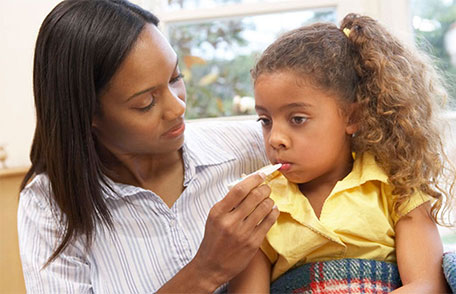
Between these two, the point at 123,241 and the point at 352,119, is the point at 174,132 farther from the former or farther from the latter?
the point at 352,119

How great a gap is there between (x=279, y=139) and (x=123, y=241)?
49 centimetres

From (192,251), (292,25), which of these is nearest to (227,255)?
(192,251)

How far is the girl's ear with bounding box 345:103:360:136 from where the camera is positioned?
1259mm

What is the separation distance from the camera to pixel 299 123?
3.94 ft

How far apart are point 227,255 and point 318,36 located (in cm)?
53

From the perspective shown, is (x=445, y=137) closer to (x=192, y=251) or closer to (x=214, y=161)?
(x=214, y=161)

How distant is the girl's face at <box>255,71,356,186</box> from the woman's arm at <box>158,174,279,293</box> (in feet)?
0.36

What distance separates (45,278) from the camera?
1293 mm

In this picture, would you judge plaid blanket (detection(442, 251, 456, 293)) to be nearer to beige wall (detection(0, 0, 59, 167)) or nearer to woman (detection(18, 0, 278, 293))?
woman (detection(18, 0, 278, 293))

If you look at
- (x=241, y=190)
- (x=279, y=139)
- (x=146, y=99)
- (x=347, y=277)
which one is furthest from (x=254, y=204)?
(x=146, y=99)

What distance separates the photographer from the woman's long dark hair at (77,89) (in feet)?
4.12

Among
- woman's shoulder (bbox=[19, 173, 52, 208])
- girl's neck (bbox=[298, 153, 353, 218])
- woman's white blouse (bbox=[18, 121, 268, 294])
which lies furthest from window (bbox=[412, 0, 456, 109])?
woman's shoulder (bbox=[19, 173, 52, 208])

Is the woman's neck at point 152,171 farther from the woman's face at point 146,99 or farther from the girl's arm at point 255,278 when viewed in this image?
the girl's arm at point 255,278

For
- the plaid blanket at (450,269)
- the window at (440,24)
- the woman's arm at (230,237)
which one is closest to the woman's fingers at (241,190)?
the woman's arm at (230,237)
